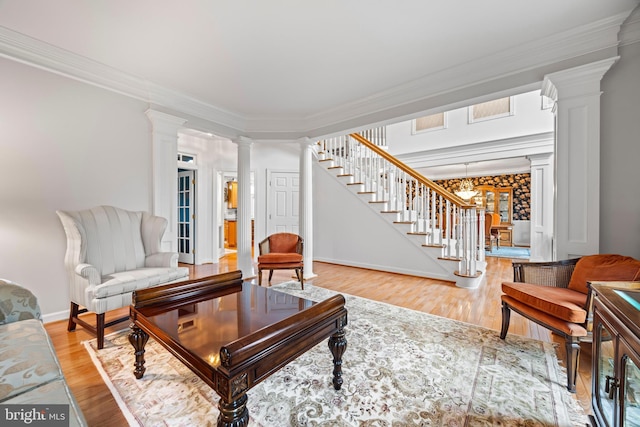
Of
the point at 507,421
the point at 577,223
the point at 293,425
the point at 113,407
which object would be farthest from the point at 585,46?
the point at 113,407

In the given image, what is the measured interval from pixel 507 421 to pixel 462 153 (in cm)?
617

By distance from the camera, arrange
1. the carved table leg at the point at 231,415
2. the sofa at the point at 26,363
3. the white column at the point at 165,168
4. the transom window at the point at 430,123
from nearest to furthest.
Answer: the sofa at the point at 26,363 < the carved table leg at the point at 231,415 < the white column at the point at 165,168 < the transom window at the point at 430,123

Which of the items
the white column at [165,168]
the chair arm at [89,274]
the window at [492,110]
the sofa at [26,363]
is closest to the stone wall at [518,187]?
the window at [492,110]

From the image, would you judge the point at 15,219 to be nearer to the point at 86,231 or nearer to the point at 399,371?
the point at 86,231

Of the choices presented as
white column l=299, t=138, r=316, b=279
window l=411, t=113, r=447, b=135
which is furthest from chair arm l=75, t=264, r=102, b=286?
window l=411, t=113, r=447, b=135

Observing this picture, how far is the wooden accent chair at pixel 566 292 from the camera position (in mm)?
1586

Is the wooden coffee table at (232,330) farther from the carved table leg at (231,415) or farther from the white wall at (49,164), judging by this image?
the white wall at (49,164)

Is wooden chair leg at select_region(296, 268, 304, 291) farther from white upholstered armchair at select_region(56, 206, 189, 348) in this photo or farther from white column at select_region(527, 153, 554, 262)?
white column at select_region(527, 153, 554, 262)

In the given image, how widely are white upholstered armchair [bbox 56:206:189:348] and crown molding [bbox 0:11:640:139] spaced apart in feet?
4.78

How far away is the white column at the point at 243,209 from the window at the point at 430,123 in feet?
16.3

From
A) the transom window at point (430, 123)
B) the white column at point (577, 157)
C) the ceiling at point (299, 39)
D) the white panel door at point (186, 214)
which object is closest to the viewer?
the ceiling at point (299, 39)

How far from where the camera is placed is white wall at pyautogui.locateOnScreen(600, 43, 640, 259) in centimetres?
209

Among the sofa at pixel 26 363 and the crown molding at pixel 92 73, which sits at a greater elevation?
the crown molding at pixel 92 73

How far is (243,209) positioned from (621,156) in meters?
4.41
